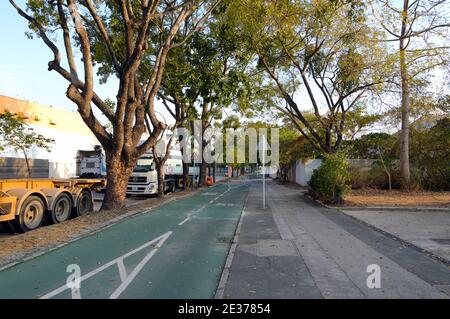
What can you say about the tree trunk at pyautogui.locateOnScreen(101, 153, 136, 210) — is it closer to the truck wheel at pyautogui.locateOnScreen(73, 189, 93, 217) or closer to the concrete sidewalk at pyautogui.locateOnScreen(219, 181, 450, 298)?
the truck wheel at pyautogui.locateOnScreen(73, 189, 93, 217)

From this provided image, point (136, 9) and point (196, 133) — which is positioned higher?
point (136, 9)

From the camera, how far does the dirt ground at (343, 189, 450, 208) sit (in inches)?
666

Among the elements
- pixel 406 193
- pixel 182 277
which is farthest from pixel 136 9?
pixel 406 193

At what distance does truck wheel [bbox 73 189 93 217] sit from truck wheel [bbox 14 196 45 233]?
201 cm

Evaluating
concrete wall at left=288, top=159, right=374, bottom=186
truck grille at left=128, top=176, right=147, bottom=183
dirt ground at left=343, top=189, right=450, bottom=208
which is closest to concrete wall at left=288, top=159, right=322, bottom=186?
concrete wall at left=288, top=159, right=374, bottom=186

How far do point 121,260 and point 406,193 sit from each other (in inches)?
752

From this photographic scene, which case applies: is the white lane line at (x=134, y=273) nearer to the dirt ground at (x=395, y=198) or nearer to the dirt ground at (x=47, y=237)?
the dirt ground at (x=47, y=237)

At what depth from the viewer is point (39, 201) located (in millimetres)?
11250

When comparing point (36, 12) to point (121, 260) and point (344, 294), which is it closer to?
point (121, 260)

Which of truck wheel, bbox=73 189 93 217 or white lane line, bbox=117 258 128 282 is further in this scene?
truck wheel, bbox=73 189 93 217

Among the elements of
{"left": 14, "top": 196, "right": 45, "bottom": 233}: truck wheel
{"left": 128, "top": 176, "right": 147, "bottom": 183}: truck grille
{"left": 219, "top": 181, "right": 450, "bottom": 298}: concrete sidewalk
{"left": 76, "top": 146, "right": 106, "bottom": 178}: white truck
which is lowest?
{"left": 219, "top": 181, "right": 450, "bottom": 298}: concrete sidewalk

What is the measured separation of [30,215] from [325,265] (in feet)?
27.4
